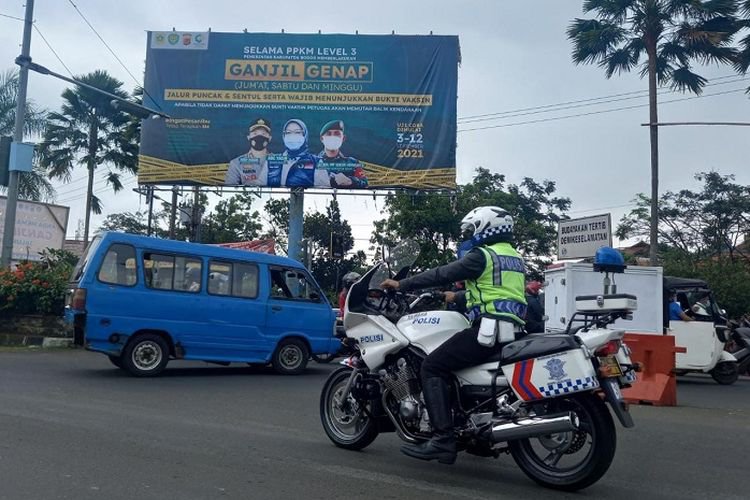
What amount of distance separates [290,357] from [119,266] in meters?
3.14

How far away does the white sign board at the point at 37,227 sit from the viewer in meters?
27.2

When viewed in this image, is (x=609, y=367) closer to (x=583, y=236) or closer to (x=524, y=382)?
(x=524, y=382)

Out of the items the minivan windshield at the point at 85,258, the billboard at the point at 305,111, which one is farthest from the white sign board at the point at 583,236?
the billboard at the point at 305,111

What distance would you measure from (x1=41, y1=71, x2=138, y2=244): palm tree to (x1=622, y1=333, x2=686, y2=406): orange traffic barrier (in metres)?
22.8

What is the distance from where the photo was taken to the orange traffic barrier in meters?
10.2

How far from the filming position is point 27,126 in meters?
27.9

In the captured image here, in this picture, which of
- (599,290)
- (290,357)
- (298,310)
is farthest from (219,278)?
(599,290)

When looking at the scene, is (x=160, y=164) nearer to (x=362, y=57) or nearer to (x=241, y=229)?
(x=362, y=57)

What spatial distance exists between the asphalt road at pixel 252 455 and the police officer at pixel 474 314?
0.40 meters

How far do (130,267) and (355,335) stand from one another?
6369 mm

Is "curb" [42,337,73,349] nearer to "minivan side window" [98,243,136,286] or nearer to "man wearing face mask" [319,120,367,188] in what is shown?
"minivan side window" [98,243,136,286]

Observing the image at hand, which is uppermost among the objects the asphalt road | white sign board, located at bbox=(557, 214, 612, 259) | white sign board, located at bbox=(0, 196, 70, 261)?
white sign board, located at bbox=(0, 196, 70, 261)

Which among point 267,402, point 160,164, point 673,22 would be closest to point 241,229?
point 160,164

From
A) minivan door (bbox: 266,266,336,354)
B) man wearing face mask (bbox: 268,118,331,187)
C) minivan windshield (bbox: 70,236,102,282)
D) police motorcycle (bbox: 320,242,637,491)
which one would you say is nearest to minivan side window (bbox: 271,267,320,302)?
minivan door (bbox: 266,266,336,354)
